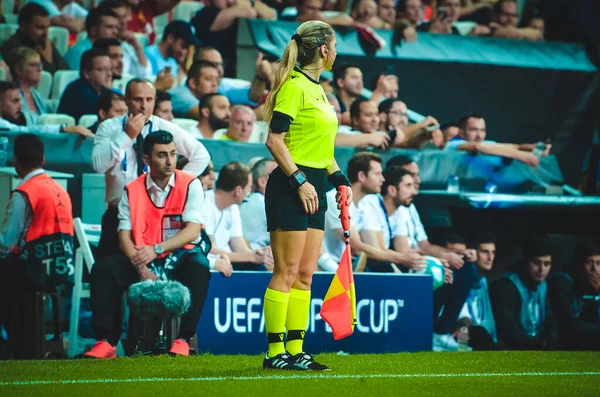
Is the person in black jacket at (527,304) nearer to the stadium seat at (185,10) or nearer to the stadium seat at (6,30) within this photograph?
the stadium seat at (185,10)

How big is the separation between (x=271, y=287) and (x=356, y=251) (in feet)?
11.7

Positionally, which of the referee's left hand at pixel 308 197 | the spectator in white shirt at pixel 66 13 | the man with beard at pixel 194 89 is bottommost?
the referee's left hand at pixel 308 197

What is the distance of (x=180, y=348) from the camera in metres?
7.23

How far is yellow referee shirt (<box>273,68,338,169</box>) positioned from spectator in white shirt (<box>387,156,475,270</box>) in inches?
156

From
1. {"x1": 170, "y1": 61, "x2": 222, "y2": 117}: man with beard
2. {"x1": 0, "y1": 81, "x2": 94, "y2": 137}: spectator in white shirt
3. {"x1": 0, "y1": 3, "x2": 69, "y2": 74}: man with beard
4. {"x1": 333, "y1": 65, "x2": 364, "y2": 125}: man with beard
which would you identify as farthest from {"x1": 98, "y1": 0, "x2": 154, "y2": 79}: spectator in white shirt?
{"x1": 333, "y1": 65, "x2": 364, "y2": 125}: man with beard

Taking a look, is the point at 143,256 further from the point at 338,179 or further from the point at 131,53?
the point at 131,53

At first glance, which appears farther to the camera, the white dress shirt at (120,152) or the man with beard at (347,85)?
the man with beard at (347,85)

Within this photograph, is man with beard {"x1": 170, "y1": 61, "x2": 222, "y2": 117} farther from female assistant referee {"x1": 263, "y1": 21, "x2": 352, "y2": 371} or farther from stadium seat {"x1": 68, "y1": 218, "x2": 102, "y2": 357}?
female assistant referee {"x1": 263, "y1": 21, "x2": 352, "y2": 371}

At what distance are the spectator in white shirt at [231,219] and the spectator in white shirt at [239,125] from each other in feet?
2.37

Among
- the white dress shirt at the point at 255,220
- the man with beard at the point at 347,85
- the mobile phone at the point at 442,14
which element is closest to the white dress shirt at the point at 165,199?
the white dress shirt at the point at 255,220

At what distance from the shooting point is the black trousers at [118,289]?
735 cm

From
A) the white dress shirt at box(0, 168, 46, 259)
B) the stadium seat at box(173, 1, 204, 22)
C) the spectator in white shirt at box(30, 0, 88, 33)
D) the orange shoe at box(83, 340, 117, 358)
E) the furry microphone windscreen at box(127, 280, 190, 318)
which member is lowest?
the orange shoe at box(83, 340, 117, 358)

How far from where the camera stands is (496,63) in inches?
500

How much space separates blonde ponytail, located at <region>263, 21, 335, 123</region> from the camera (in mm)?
5855
